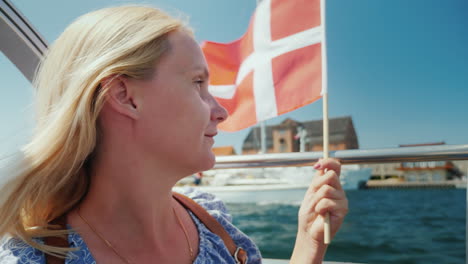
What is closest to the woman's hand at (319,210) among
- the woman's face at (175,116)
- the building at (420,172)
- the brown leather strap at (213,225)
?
the brown leather strap at (213,225)

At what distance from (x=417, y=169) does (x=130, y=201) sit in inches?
2359

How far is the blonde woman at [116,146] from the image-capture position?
768mm

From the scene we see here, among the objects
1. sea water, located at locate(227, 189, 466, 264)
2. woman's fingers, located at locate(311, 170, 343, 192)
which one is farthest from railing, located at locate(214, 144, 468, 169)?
sea water, located at locate(227, 189, 466, 264)

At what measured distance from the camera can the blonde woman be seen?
768 millimetres

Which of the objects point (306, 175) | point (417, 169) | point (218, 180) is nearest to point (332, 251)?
Result: point (306, 175)

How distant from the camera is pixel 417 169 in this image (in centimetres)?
5316

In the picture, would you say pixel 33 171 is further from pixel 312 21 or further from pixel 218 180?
pixel 218 180

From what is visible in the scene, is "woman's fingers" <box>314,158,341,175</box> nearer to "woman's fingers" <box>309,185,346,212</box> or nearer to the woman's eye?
"woman's fingers" <box>309,185,346,212</box>

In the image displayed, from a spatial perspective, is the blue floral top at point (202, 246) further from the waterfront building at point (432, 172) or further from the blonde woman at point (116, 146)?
the waterfront building at point (432, 172)

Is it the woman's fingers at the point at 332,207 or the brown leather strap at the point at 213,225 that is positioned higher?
the woman's fingers at the point at 332,207

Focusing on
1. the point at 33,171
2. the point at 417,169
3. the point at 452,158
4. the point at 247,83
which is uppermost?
the point at 33,171

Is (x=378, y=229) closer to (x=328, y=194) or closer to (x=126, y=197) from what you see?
(x=328, y=194)

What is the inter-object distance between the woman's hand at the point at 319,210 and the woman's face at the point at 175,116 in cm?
28

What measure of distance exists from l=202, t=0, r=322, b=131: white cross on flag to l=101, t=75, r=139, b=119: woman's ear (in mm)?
648
